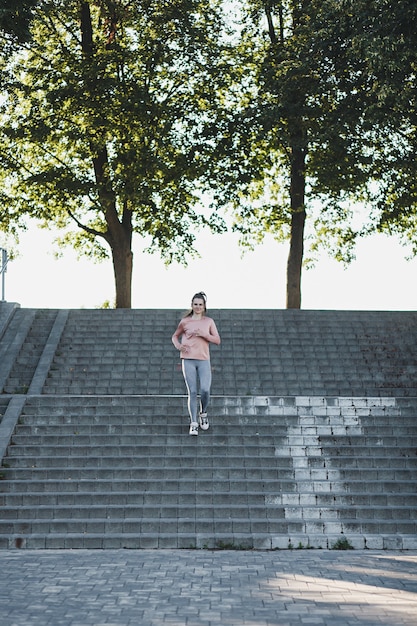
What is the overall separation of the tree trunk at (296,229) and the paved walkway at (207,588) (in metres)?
15.5

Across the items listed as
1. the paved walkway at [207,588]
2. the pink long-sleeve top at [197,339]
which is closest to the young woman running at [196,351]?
the pink long-sleeve top at [197,339]

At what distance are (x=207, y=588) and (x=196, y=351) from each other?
4999mm

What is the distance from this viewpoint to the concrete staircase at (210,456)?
32.2 ft

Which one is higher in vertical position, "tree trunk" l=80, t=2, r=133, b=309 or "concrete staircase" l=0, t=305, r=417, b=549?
"tree trunk" l=80, t=2, r=133, b=309

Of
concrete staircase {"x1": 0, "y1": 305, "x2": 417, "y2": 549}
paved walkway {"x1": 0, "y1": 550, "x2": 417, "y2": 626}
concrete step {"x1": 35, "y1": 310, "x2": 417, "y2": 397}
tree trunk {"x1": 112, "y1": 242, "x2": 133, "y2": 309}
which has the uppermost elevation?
tree trunk {"x1": 112, "y1": 242, "x2": 133, "y2": 309}

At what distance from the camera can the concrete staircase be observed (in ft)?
32.2

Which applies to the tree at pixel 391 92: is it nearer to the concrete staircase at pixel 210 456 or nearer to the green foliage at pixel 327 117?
the green foliage at pixel 327 117

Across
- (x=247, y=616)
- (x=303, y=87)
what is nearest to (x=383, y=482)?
(x=247, y=616)

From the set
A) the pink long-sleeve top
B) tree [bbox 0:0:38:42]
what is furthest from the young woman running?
tree [bbox 0:0:38:42]

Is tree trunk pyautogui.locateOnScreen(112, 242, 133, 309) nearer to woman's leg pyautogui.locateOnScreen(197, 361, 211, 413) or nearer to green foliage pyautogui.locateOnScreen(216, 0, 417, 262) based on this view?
green foliage pyautogui.locateOnScreen(216, 0, 417, 262)

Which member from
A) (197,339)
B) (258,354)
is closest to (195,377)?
(197,339)

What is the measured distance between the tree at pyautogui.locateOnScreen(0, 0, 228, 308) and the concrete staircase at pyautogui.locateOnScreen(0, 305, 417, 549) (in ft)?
28.5

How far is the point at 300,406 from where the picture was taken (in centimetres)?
1310

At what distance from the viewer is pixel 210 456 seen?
11.5 m
